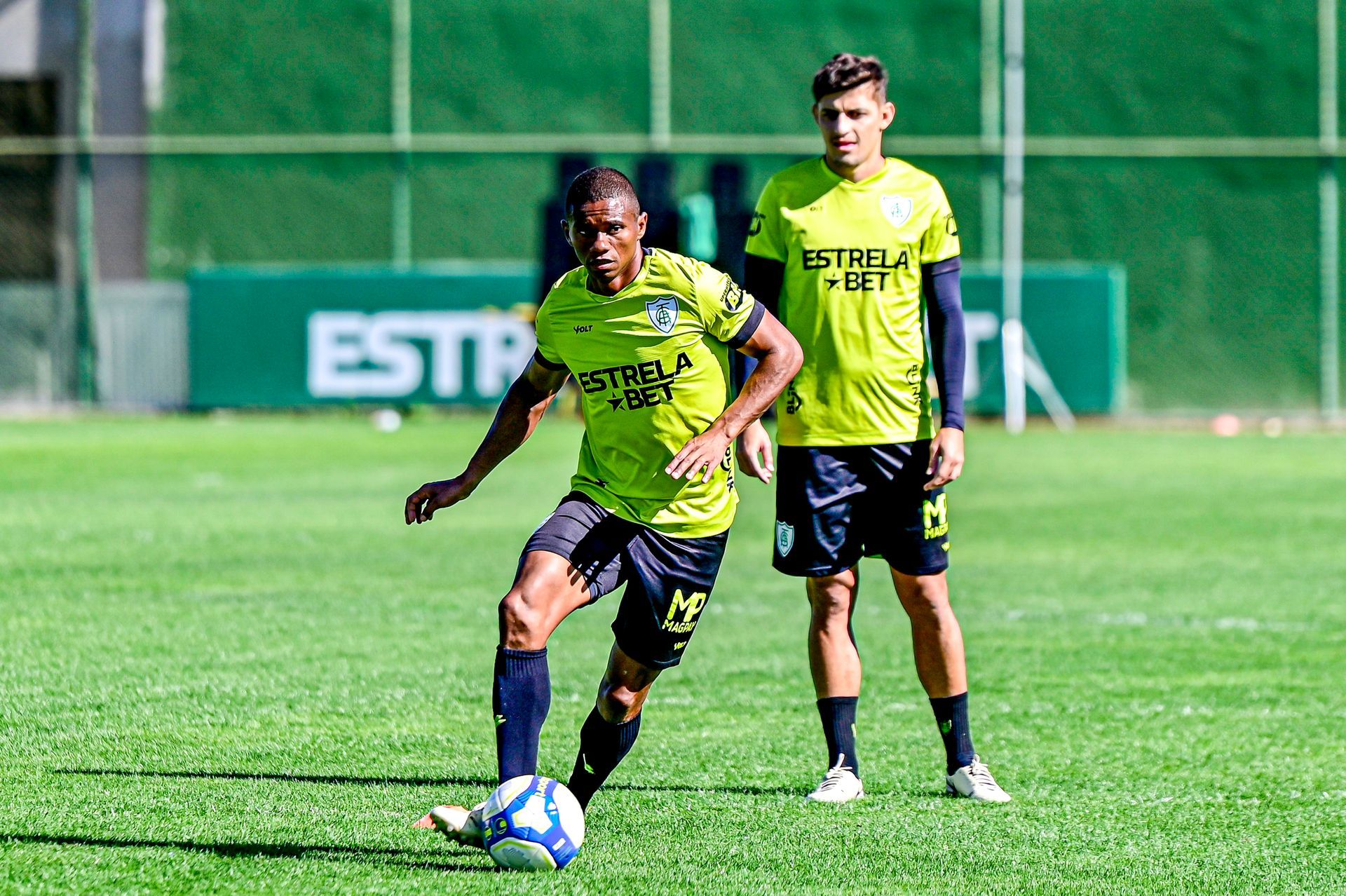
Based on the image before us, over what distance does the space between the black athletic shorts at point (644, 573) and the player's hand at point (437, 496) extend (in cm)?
31

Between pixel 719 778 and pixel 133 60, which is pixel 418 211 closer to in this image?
pixel 133 60

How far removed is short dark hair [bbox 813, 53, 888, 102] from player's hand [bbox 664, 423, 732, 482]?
1.31m

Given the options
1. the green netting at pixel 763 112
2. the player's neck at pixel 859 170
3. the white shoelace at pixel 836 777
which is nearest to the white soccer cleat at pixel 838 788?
the white shoelace at pixel 836 777

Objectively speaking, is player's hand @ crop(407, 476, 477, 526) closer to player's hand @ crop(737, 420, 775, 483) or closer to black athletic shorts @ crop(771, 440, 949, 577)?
player's hand @ crop(737, 420, 775, 483)

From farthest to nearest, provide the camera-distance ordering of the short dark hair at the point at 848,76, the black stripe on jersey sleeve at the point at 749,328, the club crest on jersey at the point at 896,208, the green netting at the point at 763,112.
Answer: the green netting at the point at 763,112 → the club crest on jersey at the point at 896,208 → the short dark hair at the point at 848,76 → the black stripe on jersey sleeve at the point at 749,328

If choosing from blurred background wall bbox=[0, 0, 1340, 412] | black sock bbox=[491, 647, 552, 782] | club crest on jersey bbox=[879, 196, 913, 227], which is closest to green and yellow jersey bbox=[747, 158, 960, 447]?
club crest on jersey bbox=[879, 196, 913, 227]

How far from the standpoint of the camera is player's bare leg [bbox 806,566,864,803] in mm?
6043

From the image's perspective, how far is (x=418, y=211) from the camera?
2747 centimetres

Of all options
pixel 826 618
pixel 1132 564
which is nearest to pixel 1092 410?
pixel 1132 564

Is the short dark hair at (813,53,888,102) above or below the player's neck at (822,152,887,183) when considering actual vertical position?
above

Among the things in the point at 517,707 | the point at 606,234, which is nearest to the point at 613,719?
the point at 517,707

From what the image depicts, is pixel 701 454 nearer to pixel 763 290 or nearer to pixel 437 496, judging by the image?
pixel 437 496

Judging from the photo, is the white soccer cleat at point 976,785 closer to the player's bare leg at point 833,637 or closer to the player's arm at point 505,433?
the player's bare leg at point 833,637

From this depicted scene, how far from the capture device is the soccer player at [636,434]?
5191 mm
